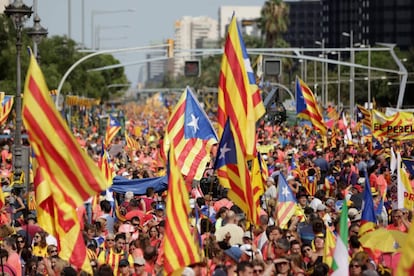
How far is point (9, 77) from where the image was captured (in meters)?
55.2

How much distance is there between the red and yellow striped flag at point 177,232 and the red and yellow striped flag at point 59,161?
0.80 m

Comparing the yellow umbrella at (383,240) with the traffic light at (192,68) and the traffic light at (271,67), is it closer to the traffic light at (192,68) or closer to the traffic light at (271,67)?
the traffic light at (271,67)

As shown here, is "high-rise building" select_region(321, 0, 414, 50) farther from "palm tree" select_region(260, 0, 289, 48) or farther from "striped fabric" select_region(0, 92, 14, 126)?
"striped fabric" select_region(0, 92, 14, 126)

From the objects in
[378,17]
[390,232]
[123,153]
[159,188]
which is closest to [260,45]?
[378,17]

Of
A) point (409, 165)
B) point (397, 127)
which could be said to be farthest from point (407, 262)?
point (397, 127)

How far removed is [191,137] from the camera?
1803cm

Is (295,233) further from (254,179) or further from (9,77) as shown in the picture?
(9,77)

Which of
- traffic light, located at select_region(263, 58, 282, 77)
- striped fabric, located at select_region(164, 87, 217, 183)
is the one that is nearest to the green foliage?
traffic light, located at select_region(263, 58, 282, 77)

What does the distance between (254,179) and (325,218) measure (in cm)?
98

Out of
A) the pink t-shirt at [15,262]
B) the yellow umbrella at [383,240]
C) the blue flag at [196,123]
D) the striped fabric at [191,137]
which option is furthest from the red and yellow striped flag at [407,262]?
the blue flag at [196,123]

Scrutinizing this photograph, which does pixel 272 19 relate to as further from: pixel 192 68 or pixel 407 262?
pixel 407 262

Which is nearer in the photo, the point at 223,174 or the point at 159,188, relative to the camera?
the point at 223,174

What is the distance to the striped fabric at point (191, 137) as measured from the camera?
696 inches

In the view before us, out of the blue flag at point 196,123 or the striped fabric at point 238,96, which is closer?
the striped fabric at point 238,96
